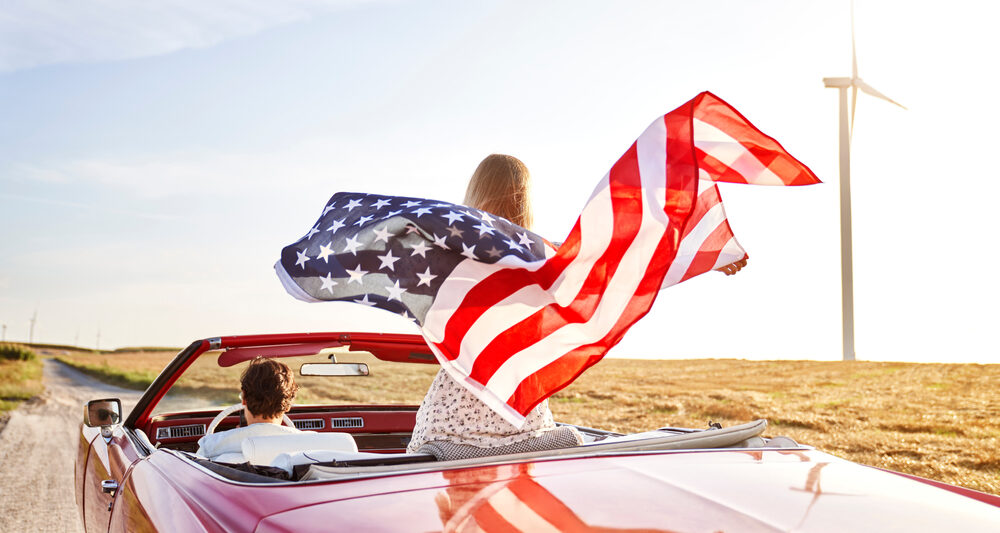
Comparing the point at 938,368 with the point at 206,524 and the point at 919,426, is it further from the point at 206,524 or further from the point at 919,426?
the point at 206,524

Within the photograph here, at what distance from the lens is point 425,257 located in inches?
102

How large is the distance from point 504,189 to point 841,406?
1300cm

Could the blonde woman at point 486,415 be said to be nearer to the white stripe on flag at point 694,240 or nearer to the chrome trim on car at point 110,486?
the white stripe on flag at point 694,240

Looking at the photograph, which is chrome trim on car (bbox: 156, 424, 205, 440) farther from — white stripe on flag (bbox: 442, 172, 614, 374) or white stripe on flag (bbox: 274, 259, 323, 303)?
white stripe on flag (bbox: 442, 172, 614, 374)

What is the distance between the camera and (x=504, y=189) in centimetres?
275

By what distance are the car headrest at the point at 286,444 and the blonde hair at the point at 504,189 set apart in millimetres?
975

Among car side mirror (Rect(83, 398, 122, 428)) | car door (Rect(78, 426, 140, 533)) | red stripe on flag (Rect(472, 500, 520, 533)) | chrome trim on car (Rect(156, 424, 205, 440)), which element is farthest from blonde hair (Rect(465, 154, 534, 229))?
chrome trim on car (Rect(156, 424, 205, 440))

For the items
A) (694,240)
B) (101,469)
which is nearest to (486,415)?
(694,240)

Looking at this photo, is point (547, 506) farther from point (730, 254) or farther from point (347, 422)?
point (347, 422)

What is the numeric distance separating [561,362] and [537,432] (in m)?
0.24

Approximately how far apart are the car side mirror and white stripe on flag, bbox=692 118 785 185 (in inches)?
116

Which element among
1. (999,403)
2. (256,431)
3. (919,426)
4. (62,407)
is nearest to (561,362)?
(256,431)

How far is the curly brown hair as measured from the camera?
3.69 metres

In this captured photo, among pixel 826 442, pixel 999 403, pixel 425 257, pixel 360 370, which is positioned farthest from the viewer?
pixel 999 403
